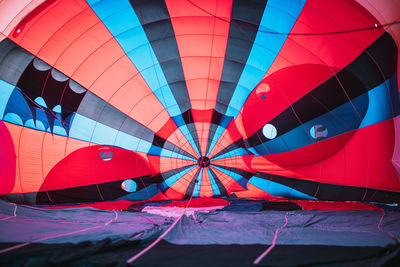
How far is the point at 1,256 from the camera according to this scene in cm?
136

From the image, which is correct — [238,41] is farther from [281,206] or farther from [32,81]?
[32,81]

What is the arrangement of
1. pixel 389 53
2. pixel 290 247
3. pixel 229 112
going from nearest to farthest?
pixel 290 247 → pixel 389 53 → pixel 229 112

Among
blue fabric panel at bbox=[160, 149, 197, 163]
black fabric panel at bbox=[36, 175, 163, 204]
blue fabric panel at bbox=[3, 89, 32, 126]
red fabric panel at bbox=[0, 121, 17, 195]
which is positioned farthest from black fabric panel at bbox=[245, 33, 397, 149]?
red fabric panel at bbox=[0, 121, 17, 195]

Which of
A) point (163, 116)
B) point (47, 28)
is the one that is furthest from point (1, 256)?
point (163, 116)

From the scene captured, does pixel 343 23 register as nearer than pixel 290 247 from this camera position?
No

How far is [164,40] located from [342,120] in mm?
2915

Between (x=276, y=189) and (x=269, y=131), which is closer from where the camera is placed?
(x=269, y=131)

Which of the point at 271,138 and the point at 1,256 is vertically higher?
the point at 271,138

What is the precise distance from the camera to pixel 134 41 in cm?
340

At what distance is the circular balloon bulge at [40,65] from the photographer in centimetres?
332

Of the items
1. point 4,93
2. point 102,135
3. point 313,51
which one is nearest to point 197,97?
point 102,135

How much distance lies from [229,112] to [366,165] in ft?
7.61

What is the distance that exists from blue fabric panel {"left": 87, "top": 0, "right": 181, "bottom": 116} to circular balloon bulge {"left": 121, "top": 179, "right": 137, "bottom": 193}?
1.69 m

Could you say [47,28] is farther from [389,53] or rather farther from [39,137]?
[389,53]
